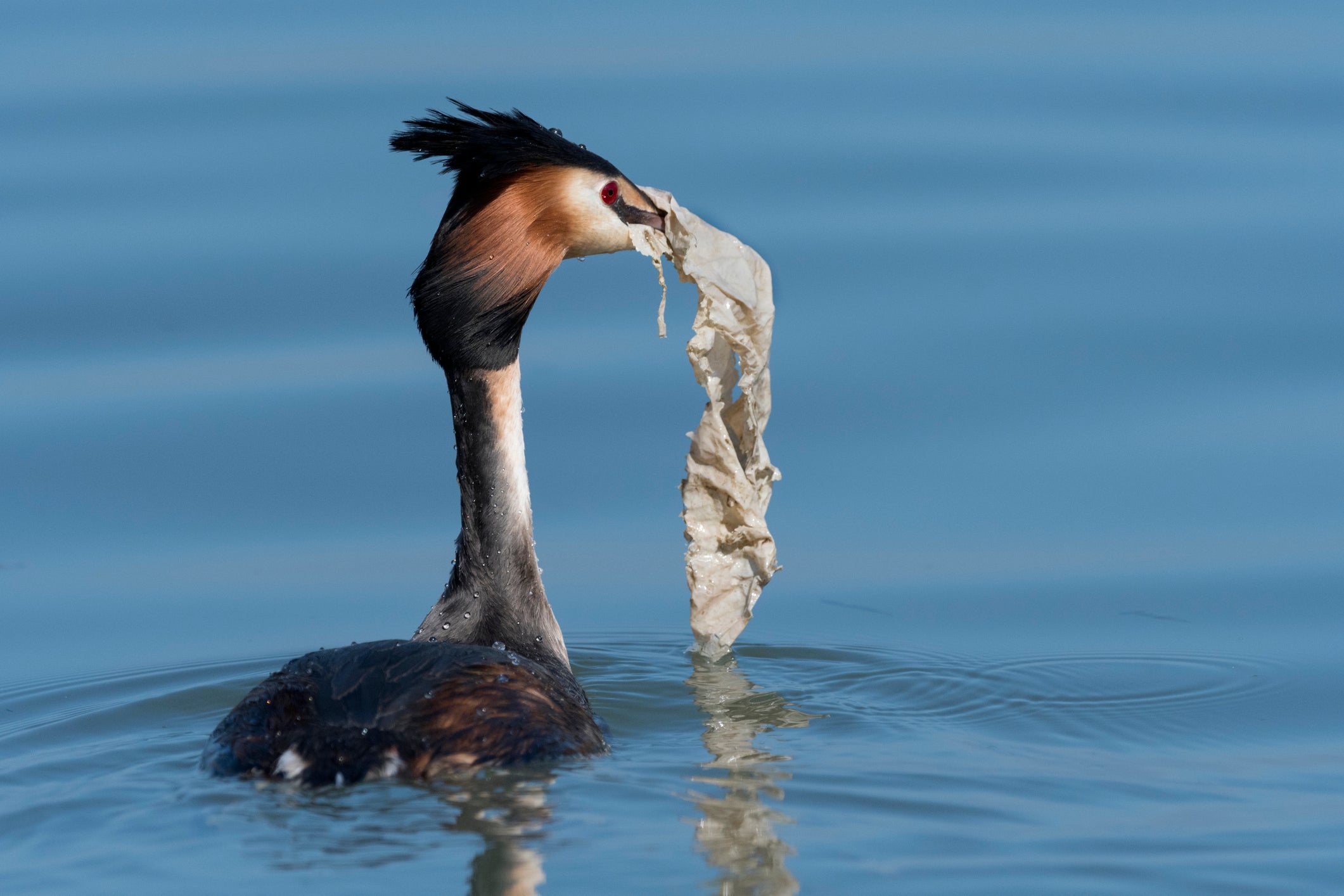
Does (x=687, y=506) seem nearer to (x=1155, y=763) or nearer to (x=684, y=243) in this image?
(x=684, y=243)

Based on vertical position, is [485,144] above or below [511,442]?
above

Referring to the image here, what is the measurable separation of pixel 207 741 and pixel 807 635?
2.73 m

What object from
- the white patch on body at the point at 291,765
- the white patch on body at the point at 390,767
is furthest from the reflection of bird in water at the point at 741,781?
the white patch on body at the point at 291,765

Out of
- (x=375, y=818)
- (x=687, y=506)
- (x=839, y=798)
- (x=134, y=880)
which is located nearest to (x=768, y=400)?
(x=687, y=506)

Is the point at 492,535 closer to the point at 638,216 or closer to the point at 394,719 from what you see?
the point at 638,216

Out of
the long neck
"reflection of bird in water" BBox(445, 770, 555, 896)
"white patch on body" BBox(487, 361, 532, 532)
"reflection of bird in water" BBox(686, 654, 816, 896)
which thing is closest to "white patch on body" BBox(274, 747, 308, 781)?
"reflection of bird in water" BBox(445, 770, 555, 896)

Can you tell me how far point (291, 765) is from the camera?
6.08 metres

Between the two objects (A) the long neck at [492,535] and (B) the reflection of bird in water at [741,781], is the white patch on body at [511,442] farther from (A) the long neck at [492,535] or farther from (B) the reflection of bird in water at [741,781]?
(B) the reflection of bird in water at [741,781]

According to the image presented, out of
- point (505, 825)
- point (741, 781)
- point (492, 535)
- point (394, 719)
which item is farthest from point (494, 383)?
point (505, 825)

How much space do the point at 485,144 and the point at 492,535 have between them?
4.72ft

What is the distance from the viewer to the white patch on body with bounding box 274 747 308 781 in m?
6.06

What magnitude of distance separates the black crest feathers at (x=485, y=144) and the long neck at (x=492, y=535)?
75 cm

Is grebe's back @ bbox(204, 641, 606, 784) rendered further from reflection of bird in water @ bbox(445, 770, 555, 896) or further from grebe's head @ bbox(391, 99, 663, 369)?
grebe's head @ bbox(391, 99, 663, 369)

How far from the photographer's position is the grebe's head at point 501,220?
7.46 metres
